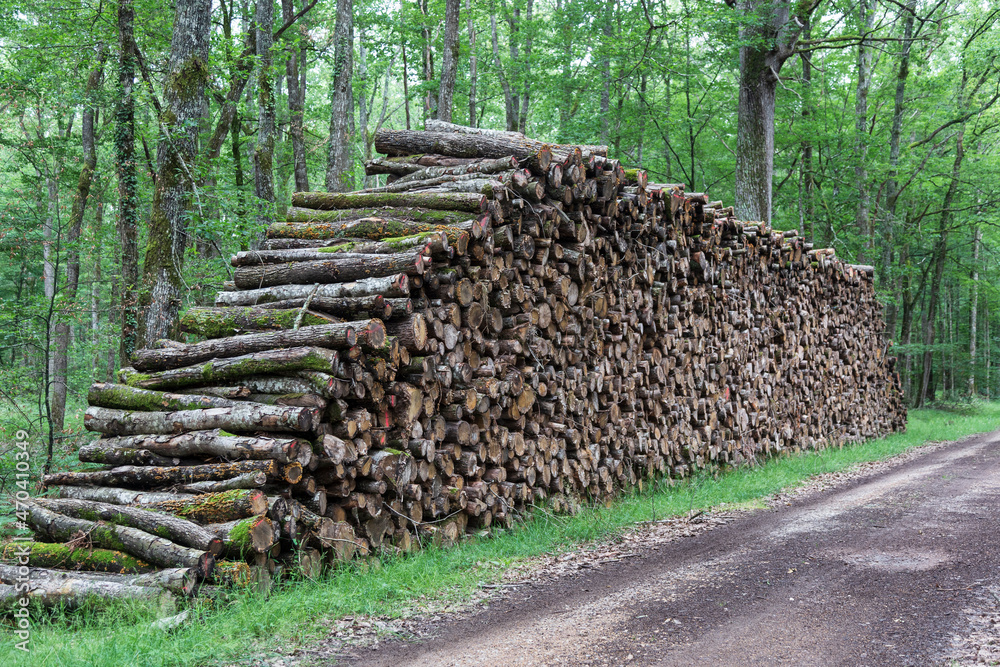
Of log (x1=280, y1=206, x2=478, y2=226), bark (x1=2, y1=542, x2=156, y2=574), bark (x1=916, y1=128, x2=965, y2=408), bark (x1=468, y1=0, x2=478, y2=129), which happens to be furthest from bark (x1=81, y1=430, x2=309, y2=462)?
bark (x1=916, y1=128, x2=965, y2=408)

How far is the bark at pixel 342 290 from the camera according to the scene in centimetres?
568

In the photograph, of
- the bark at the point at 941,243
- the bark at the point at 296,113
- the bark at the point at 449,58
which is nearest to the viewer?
the bark at the point at 449,58

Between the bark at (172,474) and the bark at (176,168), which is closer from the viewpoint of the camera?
the bark at (172,474)

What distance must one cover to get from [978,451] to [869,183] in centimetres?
1248

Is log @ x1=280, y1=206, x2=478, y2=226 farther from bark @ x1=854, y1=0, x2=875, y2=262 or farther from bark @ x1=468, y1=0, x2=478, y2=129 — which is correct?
bark @ x1=854, y1=0, x2=875, y2=262

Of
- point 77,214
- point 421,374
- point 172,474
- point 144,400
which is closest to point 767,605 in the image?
point 421,374

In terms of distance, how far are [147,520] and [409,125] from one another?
13465 mm

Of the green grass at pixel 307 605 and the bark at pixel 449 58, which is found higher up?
the bark at pixel 449 58

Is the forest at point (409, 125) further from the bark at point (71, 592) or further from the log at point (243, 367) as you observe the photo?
the bark at point (71, 592)

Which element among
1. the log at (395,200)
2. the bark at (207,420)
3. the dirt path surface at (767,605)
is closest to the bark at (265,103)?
the log at (395,200)

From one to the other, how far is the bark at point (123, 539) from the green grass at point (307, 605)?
27cm

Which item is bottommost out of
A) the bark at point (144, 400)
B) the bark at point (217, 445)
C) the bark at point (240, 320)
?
the bark at point (217, 445)

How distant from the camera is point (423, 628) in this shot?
4285 mm

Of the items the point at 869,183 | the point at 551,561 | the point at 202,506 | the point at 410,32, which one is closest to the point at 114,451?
the point at 202,506
